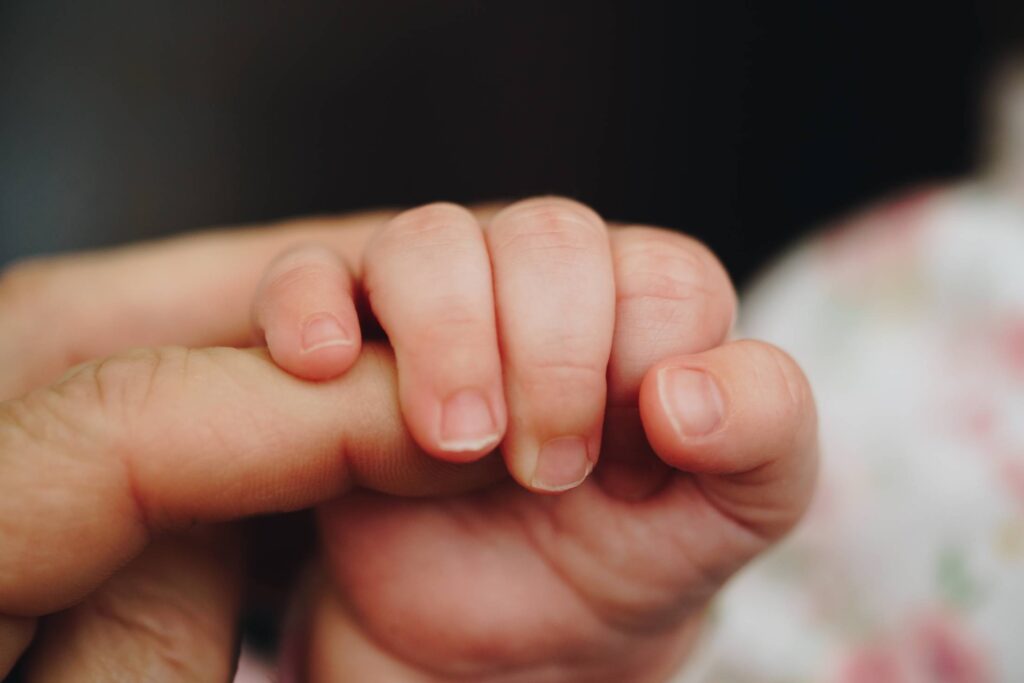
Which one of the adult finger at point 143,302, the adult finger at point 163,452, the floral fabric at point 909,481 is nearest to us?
the adult finger at point 163,452

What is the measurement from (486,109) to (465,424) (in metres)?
0.96

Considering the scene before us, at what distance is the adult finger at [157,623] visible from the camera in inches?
19.4

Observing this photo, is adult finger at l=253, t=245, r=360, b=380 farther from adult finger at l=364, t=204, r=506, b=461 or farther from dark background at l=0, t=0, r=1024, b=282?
dark background at l=0, t=0, r=1024, b=282

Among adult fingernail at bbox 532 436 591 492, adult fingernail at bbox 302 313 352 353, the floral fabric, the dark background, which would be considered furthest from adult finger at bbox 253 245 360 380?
the dark background

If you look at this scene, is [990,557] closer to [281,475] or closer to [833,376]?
[833,376]

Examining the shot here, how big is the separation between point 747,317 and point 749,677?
0.54 m

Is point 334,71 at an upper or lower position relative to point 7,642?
upper

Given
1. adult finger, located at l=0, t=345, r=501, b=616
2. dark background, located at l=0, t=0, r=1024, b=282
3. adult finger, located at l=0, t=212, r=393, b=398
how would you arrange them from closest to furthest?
adult finger, located at l=0, t=345, r=501, b=616
adult finger, located at l=0, t=212, r=393, b=398
dark background, located at l=0, t=0, r=1024, b=282

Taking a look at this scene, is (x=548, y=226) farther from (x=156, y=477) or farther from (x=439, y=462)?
(x=156, y=477)

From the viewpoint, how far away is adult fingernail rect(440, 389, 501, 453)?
42 centimetres

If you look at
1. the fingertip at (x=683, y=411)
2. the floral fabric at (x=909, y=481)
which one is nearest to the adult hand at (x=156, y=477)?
the fingertip at (x=683, y=411)

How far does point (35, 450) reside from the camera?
1.38ft

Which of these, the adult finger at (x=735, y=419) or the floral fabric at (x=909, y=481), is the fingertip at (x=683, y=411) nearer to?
the adult finger at (x=735, y=419)

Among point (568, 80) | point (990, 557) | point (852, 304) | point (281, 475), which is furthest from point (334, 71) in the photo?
point (990, 557)
